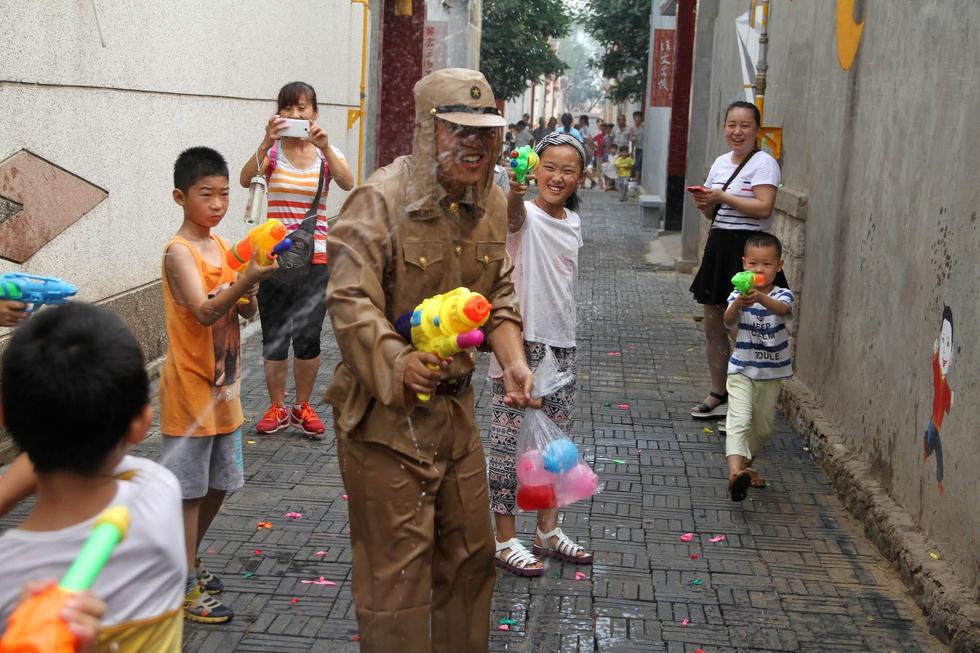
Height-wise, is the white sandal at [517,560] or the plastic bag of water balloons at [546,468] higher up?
the plastic bag of water balloons at [546,468]

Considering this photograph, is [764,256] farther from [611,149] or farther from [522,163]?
[611,149]

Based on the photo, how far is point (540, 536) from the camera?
18.2 feet

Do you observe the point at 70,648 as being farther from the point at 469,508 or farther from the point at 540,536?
the point at 540,536

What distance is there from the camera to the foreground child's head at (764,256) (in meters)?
6.46

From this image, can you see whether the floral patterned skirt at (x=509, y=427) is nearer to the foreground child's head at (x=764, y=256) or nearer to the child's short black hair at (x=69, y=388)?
the foreground child's head at (x=764, y=256)

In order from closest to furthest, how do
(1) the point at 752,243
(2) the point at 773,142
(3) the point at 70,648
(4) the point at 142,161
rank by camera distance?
(3) the point at 70,648
(1) the point at 752,243
(4) the point at 142,161
(2) the point at 773,142

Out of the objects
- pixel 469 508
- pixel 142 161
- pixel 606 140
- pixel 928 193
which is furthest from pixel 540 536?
pixel 606 140

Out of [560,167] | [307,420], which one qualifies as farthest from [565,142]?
[307,420]

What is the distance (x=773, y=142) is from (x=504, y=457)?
5.76 metres

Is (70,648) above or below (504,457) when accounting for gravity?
above

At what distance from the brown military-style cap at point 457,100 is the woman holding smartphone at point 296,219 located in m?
3.22

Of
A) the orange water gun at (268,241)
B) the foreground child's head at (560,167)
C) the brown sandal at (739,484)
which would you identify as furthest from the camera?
the brown sandal at (739,484)

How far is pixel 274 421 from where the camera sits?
7.40m

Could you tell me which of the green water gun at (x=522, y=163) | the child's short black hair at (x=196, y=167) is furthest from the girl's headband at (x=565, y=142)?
the child's short black hair at (x=196, y=167)
